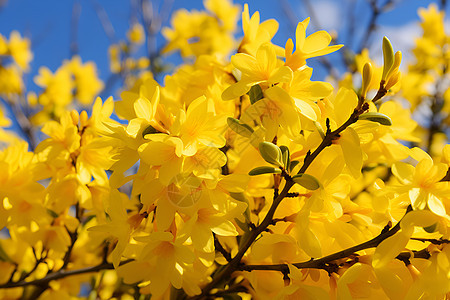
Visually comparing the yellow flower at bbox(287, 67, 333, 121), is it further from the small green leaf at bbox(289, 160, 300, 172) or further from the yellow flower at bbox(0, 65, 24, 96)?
the yellow flower at bbox(0, 65, 24, 96)

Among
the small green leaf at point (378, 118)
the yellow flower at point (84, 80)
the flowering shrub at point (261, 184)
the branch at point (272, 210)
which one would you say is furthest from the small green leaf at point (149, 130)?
the yellow flower at point (84, 80)

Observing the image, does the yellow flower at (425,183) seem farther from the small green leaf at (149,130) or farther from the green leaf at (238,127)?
the small green leaf at (149,130)

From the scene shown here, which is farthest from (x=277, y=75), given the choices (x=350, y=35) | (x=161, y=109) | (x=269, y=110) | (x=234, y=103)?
(x=350, y=35)

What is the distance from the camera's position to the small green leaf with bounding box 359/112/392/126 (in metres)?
0.67

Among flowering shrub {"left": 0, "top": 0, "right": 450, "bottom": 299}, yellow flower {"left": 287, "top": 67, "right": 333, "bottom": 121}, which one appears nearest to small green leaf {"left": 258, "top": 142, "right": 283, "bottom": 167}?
flowering shrub {"left": 0, "top": 0, "right": 450, "bottom": 299}

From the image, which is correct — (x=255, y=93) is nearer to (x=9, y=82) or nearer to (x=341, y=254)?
(x=341, y=254)

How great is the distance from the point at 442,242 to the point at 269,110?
1.26 ft

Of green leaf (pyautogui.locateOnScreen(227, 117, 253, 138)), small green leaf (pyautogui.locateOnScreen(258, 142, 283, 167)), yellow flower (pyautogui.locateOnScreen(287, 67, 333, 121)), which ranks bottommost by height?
small green leaf (pyautogui.locateOnScreen(258, 142, 283, 167))

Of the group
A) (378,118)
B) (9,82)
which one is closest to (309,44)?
(378,118)

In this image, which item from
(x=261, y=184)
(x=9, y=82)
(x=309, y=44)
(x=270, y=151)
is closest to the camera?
(x=270, y=151)

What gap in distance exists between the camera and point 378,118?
2.22 feet

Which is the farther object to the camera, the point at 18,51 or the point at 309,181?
the point at 18,51

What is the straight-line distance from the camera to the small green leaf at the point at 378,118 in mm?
671

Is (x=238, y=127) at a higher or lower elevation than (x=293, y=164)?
higher
